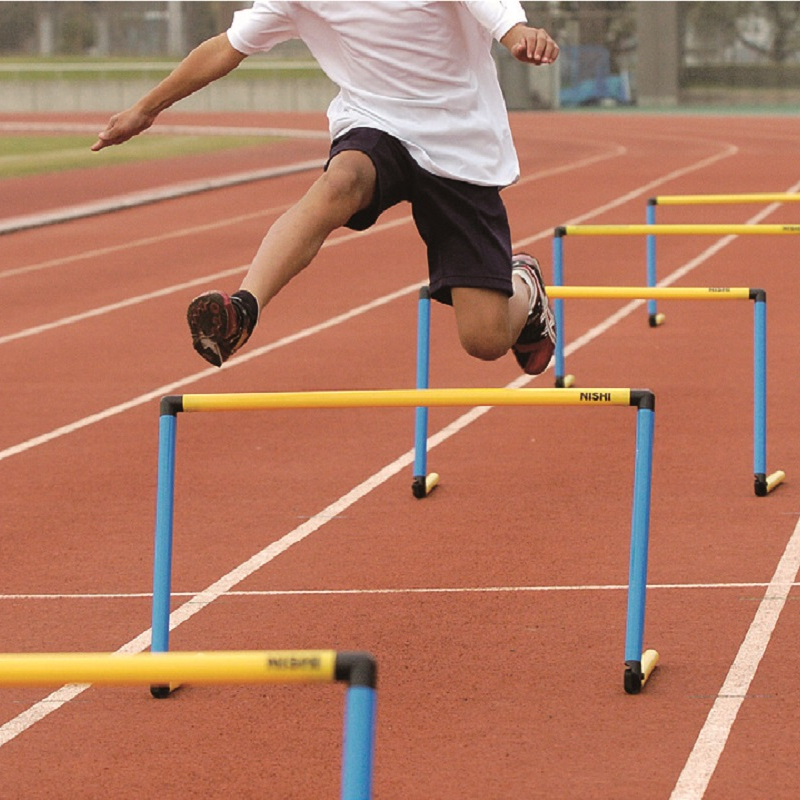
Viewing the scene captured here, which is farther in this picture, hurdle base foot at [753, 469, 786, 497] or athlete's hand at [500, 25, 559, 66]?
hurdle base foot at [753, 469, 786, 497]

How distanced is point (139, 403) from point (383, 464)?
2.29 meters

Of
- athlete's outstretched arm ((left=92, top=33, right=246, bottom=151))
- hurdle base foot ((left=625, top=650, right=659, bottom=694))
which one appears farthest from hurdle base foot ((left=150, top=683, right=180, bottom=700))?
athlete's outstretched arm ((left=92, top=33, right=246, bottom=151))

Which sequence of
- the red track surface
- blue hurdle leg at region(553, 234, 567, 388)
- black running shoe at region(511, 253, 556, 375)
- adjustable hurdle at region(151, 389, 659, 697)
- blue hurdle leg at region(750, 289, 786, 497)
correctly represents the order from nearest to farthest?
the red track surface
adjustable hurdle at region(151, 389, 659, 697)
black running shoe at region(511, 253, 556, 375)
blue hurdle leg at region(750, 289, 786, 497)
blue hurdle leg at region(553, 234, 567, 388)

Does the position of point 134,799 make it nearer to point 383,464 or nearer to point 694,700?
point 694,700

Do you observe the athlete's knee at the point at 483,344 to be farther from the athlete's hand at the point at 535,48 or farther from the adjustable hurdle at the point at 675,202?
the adjustable hurdle at the point at 675,202

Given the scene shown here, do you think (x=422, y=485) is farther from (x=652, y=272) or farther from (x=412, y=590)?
(x=652, y=272)

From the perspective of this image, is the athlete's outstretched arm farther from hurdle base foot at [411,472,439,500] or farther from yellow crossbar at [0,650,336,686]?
yellow crossbar at [0,650,336,686]

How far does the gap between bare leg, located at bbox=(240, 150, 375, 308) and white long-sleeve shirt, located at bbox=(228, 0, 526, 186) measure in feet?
0.78

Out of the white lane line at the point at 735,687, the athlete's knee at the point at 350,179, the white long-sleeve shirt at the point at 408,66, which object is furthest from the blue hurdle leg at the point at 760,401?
the athlete's knee at the point at 350,179

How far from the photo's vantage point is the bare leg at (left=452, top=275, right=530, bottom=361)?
5773mm

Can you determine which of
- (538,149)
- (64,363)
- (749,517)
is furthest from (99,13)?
(749,517)

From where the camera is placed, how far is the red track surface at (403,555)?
460cm

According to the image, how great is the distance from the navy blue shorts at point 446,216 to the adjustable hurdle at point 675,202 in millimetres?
4453

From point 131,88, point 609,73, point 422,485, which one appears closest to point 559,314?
point 422,485
